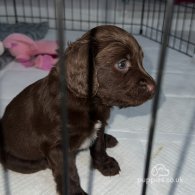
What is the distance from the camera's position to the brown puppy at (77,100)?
1.25 meters

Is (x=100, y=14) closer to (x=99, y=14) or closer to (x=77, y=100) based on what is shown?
(x=99, y=14)

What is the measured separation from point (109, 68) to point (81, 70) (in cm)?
13

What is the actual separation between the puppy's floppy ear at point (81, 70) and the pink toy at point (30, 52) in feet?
4.81

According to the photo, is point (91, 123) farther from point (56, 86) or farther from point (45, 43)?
point (45, 43)

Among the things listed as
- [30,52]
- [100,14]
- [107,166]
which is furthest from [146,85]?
[100,14]

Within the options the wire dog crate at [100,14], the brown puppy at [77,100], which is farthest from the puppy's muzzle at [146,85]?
the wire dog crate at [100,14]

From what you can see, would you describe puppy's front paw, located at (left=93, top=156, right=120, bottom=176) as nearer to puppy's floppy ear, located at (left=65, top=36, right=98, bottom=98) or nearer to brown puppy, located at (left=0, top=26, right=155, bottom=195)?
brown puppy, located at (left=0, top=26, right=155, bottom=195)

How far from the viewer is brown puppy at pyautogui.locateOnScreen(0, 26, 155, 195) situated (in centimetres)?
125

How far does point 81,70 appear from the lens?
120 centimetres

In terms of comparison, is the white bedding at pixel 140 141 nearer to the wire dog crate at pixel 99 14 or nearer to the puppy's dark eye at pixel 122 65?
the puppy's dark eye at pixel 122 65

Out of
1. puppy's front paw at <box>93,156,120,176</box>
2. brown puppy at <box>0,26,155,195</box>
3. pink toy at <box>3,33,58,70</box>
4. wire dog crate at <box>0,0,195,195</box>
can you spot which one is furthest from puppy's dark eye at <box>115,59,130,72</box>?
wire dog crate at <box>0,0,195,195</box>

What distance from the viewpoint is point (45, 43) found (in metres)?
2.84

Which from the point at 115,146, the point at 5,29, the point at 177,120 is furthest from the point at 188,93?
the point at 5,29

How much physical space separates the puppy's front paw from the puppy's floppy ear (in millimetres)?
503
